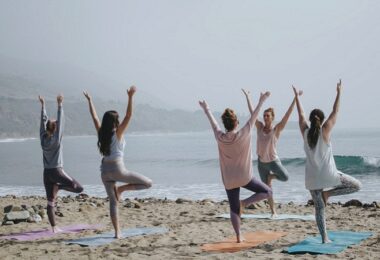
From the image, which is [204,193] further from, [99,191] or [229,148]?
[229,148]

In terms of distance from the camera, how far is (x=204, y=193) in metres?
19.6

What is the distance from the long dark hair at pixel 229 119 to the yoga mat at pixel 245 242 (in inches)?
68.7

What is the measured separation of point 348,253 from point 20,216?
694 cm

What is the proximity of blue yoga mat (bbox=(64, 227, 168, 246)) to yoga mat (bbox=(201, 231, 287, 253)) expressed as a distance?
59.4 inches

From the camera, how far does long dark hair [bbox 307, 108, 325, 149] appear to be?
6703 mm

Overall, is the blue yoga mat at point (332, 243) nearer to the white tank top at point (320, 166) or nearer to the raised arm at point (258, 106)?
the white tank top at point (320, 166)

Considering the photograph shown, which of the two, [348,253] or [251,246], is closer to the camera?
[348,253]

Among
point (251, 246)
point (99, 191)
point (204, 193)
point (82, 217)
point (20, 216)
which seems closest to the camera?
point (251, 246)

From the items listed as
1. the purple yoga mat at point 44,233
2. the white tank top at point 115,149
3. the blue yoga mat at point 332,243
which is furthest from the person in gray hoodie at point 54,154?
the blue yoga mat at point 332,243

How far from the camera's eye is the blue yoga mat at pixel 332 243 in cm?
675

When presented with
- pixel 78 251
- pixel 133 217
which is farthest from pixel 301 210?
pixel 78 251

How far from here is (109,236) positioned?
8.40 m

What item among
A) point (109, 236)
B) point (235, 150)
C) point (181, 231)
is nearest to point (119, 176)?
point (109, 236)

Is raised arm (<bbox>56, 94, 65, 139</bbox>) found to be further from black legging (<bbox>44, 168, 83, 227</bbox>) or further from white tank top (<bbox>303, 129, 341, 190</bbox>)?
white tank top (<bbox>303, 129, 341, 190</bbox>)
